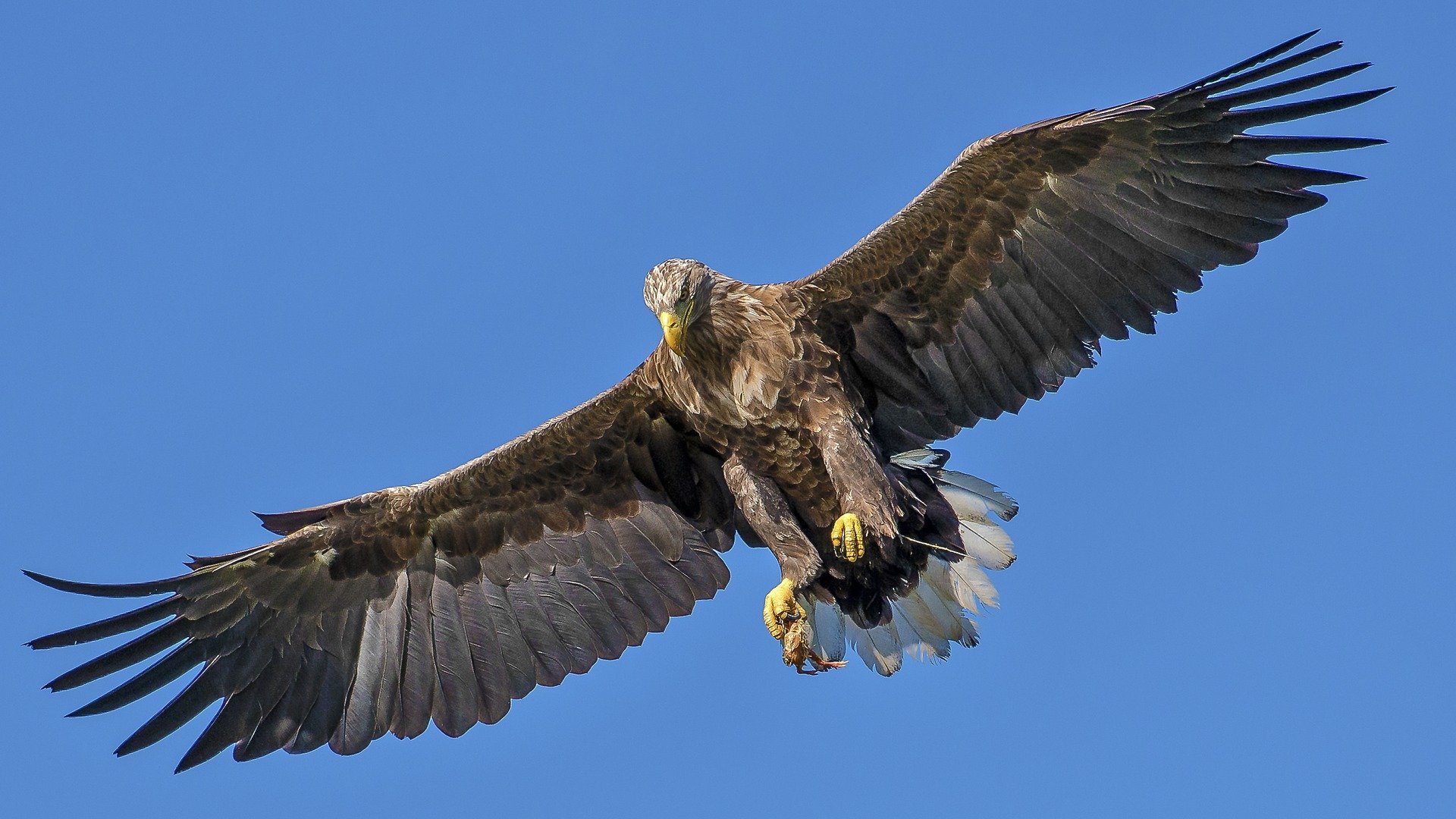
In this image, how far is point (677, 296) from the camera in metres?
8.48

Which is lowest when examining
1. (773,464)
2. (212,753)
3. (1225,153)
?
(212,753)

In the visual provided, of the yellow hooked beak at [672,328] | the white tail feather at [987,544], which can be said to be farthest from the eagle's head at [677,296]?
the white tail feather at [987,544]

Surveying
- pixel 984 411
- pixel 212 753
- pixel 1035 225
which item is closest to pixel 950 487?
pixel 984 411

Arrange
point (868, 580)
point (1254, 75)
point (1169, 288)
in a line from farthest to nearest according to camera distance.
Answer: point (868, 580) → point (1169, 288) → point (1254, 75)

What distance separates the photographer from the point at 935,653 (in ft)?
31.5

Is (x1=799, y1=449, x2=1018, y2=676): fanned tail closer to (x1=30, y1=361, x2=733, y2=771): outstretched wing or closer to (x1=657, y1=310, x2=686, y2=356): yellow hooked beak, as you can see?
(x1=30, y1=361, x2=733, y2=771): outstretched wing

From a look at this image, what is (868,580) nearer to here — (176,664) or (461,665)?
(461,665)

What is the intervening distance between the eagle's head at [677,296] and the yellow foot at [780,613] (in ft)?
4.06

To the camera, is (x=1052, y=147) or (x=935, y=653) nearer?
(x=1052, y=147)

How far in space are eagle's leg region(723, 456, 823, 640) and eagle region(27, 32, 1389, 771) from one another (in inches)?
0.4

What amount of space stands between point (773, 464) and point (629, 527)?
0.98 meters

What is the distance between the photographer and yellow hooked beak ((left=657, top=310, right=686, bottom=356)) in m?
8.43

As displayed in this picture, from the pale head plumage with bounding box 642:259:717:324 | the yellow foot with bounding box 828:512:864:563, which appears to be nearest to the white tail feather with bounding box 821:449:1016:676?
the yellow foot with bounding box 828:512:864:563

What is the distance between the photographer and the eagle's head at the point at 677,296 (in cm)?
846
